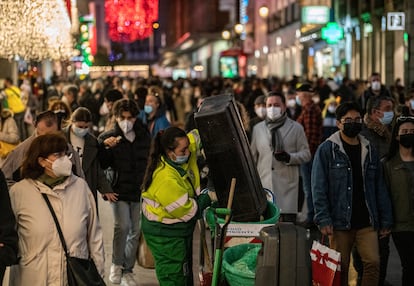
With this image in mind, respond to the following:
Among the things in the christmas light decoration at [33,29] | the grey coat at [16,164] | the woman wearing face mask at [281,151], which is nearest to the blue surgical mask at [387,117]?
the woman wearing face mask at [281,151]

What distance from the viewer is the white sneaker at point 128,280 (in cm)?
1027

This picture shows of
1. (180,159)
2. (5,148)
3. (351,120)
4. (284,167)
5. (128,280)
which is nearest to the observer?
(180,159)

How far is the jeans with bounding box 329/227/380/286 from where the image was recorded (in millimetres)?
8672

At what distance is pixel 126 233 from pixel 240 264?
331 centimetres

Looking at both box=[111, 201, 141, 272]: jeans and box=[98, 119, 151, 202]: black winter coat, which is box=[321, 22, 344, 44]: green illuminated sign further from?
box=[111, 201, 141, 272]: jeans

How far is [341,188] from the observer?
28.1 ft

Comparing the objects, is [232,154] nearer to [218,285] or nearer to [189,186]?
[189,186]

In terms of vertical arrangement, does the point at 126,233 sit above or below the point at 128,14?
below

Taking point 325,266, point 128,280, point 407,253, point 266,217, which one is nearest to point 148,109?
point 128,280

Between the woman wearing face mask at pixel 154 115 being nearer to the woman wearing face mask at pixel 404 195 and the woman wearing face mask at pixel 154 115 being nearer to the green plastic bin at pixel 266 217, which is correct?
the woman wearing face mask at pixel 404 195

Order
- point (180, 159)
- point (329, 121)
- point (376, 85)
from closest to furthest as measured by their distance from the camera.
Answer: point (180, 159) < point (329, 121) < point (376, 85)

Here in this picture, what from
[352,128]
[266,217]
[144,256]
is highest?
[352,128]

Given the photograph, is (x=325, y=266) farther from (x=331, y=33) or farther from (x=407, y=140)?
(x=331, y=33)

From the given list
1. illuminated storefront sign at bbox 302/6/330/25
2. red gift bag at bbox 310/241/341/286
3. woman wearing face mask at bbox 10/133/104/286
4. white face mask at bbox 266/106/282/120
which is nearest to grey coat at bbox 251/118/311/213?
white face mask at bbox 266/106/282/120
